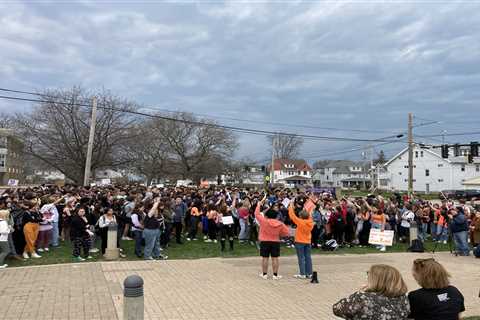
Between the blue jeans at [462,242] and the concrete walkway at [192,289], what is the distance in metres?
1.79

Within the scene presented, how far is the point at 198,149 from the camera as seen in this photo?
65000mm

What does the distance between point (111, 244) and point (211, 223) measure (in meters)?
4.66

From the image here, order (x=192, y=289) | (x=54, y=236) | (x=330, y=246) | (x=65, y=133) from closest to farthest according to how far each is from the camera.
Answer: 1. (x=192, y=289)
2. (x=54, y=236)
3. (x=330, y=246)
4. (x=65, y=133)

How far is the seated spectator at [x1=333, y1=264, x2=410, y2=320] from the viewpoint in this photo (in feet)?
12.2

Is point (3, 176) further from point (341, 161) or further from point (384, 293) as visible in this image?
point (341, 161)

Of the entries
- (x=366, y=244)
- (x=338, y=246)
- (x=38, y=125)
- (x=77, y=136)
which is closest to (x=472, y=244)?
(x=366, y=244)

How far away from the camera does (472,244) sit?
15.7 m

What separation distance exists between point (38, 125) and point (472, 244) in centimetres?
2889

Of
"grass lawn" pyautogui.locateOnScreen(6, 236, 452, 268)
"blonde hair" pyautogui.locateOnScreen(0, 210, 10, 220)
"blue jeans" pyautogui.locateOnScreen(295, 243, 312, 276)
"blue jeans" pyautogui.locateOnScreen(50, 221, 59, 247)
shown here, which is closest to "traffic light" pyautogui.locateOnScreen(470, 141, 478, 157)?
"grass lawn" pyautogui.locateOnScreen(6, 236, 452, 268)

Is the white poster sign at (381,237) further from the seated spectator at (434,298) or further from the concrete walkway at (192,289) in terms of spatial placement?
the seated spectator at (434,298)

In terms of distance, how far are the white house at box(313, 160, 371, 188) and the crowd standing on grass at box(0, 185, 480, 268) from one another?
321 feet

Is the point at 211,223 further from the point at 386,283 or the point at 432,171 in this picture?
the point at 432,171

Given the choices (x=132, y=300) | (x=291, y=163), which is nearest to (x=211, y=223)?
(x=132, y=300)

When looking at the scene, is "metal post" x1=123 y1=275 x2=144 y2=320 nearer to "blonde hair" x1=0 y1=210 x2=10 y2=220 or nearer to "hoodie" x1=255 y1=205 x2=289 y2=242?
"hoodie" x1=255 y1=205 x2=289 y2=242
